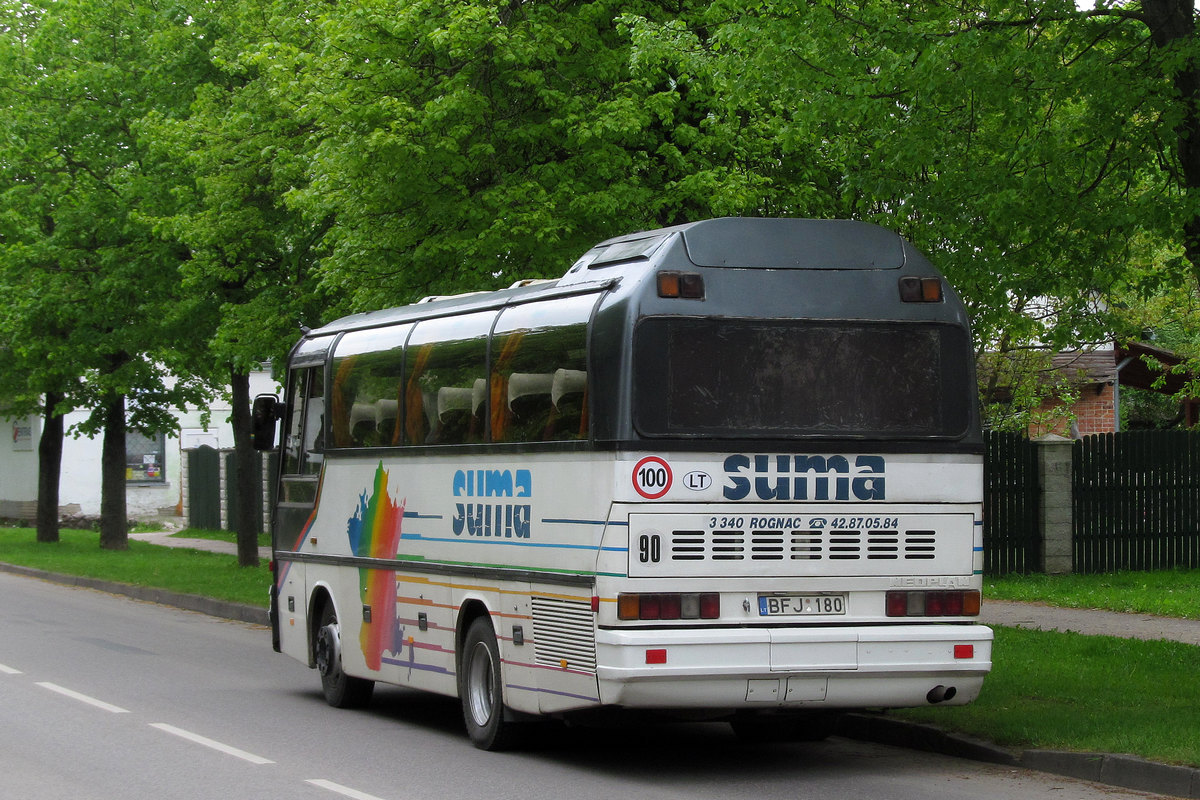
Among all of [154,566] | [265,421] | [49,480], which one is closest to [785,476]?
[265,421]

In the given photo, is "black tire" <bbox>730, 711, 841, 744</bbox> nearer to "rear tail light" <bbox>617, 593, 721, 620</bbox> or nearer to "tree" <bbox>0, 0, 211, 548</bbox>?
"rear tail light" <bbox>617, 593, 721, 620</bbox>

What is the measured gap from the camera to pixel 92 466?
53.3 meters

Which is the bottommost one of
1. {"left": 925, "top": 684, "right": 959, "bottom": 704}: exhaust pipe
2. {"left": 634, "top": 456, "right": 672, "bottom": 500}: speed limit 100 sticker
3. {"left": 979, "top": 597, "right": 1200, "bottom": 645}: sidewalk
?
→ {"left": 979, "top": 597, "right": 1200, "bottom": 645}: sidewalk

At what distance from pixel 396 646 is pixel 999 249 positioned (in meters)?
5.51

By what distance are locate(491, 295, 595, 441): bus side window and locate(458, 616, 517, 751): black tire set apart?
4.45 feet

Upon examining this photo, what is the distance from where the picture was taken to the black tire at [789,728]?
10923 mm

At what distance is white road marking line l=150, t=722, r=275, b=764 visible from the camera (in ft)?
34.1

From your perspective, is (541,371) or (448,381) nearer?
(541,371)

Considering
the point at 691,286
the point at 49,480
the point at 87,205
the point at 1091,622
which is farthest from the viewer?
the point at 49,480

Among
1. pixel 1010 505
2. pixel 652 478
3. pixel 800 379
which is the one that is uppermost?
pixel 800 379

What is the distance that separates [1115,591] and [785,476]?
11.7m

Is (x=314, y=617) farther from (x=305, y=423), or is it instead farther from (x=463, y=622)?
(x=463, y=622)

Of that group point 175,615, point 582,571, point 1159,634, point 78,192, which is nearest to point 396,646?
point 582,571

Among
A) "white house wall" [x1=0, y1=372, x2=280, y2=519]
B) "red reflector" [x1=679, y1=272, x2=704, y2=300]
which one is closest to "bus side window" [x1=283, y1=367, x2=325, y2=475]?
"red reflector" [x1=679, y1=272, x2=704, y2=300]
